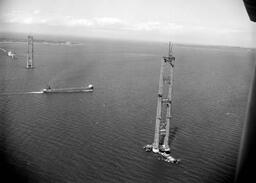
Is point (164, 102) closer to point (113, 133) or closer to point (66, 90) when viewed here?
point (113, 133)

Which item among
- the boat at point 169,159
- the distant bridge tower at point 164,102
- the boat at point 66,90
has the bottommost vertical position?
Result: the boat at point 169,159

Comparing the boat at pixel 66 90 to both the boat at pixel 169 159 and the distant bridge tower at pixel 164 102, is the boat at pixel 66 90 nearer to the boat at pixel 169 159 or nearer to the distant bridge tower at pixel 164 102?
the distant bridge tower at pixel 164 102

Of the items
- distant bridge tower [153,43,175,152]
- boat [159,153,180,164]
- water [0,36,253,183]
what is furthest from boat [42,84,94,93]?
boat [159,153,180,164]

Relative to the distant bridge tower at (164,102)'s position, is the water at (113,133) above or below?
below

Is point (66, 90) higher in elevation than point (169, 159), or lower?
higher

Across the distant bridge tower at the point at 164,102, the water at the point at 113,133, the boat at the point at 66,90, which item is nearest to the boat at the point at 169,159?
the water at the point at 113,133

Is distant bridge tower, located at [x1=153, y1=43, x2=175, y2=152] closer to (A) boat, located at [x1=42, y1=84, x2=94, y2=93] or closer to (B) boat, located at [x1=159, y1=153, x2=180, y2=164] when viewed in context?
(B) boat, located at [x1=159, y1=153, x2=180, y2=164]

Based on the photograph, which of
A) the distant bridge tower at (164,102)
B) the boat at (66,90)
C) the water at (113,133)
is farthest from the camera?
the boat at (66,90)

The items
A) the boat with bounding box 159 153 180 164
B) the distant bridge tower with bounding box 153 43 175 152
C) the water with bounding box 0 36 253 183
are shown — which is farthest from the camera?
the boat with bounding box 159 153 180 164

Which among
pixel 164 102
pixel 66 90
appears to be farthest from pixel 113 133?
pixel 66 90

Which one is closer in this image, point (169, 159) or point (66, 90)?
point (169, 159)

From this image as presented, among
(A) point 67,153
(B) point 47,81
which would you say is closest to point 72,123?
(A) point 67,153

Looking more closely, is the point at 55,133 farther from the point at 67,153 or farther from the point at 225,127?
the point at 225,127
